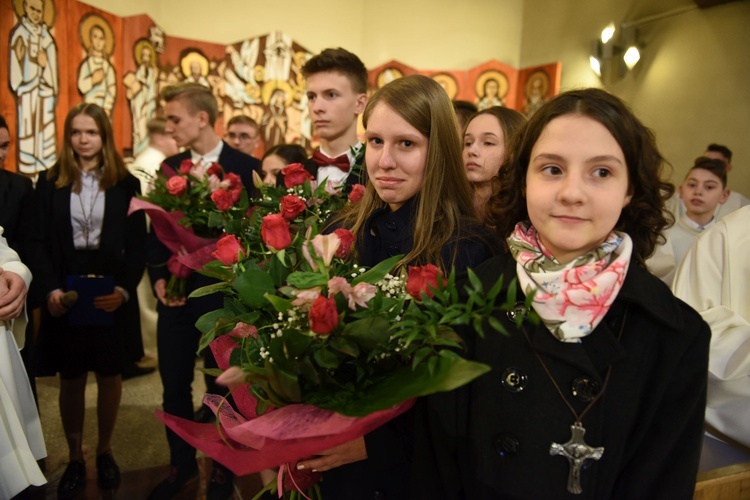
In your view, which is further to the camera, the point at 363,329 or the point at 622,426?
the point at 622,426

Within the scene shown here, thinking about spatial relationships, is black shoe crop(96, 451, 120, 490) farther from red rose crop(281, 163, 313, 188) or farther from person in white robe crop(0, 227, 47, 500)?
red rose crop(281, 163, 313, 188)

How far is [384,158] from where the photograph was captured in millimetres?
1763

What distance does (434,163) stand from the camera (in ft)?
5.84

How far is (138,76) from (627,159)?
5869 millimetres

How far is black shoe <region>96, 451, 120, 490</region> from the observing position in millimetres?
3230

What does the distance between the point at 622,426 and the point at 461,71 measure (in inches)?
319

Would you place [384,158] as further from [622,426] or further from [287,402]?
[622,426]

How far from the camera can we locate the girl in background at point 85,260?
3.21m

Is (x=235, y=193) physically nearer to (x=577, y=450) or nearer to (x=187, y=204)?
(x=187, y=204)

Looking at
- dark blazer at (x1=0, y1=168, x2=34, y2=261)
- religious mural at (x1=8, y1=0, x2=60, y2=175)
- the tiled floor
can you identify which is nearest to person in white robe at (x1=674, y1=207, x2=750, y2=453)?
the tiled floor

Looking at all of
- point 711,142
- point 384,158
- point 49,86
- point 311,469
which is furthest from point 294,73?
point 311,469

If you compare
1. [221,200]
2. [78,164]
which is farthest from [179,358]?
[78,164]

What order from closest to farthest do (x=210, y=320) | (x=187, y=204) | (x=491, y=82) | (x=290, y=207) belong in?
(x=210, y=320) → (x=290, y=207) → (x=187, y=204) → (x=491, y=82)

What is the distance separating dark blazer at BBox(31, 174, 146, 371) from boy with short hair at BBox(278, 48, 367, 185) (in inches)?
44.4
